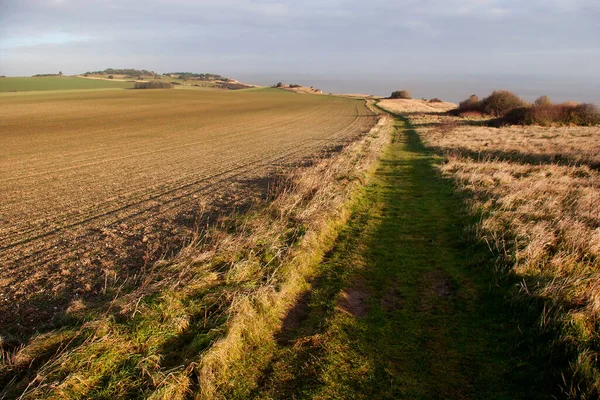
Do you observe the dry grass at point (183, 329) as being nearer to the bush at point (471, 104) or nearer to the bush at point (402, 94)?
the bush at point (471, 104)

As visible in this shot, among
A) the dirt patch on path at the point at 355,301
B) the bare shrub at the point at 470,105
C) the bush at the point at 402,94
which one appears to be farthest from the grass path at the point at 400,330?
the bush at the point at 402,94

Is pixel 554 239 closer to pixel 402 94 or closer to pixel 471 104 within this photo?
pixel 471 104

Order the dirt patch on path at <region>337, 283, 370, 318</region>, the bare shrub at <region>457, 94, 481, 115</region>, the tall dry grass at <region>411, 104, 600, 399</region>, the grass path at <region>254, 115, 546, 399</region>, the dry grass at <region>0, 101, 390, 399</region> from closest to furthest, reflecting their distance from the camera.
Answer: the dry grass at <region>0, 101, 390, 399</region>, the grass path at <region>254, 115, 546, 399</region>, the tall dry grass at <region>411, 104, 600, 399</region>, the dirt patch on path at <region>337, 283, 370, 318</region>, the bare shrub at <region>457, 94, 481, 115</region>

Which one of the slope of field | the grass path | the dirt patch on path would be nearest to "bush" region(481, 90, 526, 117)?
A: the slope of field

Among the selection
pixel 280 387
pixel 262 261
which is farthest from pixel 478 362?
pixel 262 261

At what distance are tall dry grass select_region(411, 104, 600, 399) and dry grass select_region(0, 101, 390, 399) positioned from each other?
11.8ft

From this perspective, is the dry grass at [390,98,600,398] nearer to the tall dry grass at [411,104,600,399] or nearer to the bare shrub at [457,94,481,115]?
the tall dry grass at [411,104,600,399]

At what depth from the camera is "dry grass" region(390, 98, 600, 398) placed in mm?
3961

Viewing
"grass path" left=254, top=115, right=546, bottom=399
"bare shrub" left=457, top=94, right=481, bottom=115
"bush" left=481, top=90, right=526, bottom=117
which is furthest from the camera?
"bare shrub" left=457, top=94, right=481, bottom=115

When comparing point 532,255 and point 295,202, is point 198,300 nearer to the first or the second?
point 295,202

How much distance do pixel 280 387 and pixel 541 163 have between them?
1605 cm

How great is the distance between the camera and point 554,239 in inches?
249

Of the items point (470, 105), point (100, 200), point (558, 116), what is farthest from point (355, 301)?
point (470, 105)

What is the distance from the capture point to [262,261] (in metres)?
6.28
